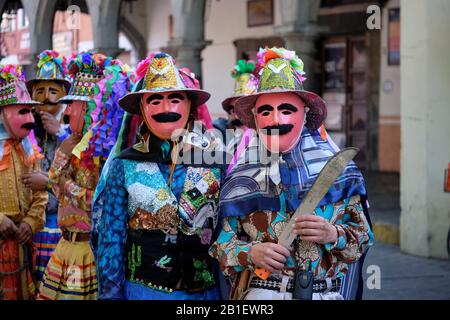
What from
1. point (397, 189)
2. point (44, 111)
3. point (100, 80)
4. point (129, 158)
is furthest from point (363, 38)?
point (129, 158)

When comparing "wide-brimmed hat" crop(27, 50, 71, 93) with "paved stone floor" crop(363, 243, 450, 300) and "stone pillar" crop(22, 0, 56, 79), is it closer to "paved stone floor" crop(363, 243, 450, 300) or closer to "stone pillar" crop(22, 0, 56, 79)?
"paved stone floor" crop(363, 243, 450, 300)

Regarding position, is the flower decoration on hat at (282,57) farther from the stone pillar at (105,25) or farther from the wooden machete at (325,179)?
the stone pillar at (105,25)

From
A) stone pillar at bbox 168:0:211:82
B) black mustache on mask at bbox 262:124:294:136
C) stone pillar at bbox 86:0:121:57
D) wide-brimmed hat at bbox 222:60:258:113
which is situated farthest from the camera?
stone pillar at bbox 86:0:121:57

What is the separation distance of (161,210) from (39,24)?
1284 cm

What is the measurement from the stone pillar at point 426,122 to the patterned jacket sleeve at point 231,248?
529 cm

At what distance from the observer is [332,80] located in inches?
618

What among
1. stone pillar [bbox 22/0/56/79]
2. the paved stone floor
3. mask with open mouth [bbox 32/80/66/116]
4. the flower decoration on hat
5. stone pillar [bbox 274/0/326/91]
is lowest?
the paved stone floor

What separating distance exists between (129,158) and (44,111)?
2.88 metres

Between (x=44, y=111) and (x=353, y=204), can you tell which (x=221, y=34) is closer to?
(x=44, y=111)

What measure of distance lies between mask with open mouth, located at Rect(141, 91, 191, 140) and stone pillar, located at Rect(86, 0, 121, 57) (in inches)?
415

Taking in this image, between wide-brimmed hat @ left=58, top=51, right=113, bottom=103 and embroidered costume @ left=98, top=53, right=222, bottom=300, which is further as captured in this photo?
wide-brimmed hat @ left=58, top=51, right=113, bottom=103

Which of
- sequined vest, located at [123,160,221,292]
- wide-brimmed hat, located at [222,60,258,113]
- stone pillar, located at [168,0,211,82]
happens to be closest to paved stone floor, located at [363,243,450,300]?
wide-brimmed hat, located at [222,60,258,113]

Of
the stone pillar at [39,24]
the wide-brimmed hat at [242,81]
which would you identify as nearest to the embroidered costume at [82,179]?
the wide-brimmed hat at [242,81]

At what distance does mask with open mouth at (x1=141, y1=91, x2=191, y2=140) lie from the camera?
4.09 m
